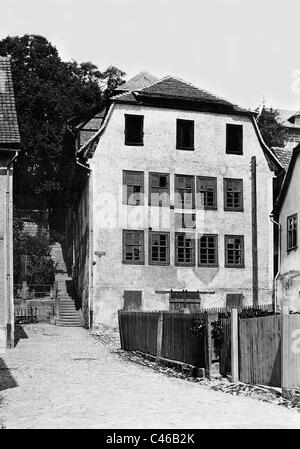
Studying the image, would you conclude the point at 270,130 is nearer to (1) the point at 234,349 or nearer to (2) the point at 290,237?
(2) the point at 290,237

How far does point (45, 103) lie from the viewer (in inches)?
2212

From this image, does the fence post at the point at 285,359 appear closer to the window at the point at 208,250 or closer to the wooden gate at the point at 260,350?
the wooden gate at the point at 260,350

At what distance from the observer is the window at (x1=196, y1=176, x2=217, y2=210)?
122 feet

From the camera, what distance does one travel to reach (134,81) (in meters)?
50.0

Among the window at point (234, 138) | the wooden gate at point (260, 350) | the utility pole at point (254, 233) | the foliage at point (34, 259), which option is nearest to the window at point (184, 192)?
the window at point (234, 138)

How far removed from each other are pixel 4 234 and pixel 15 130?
3.72 metres

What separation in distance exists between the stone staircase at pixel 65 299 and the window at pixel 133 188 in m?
6.13

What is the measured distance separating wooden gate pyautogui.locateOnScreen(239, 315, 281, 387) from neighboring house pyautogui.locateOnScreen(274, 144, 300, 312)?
48.8ft

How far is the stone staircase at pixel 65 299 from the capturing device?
36750 mm

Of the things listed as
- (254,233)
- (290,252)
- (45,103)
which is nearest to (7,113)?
(290,252)

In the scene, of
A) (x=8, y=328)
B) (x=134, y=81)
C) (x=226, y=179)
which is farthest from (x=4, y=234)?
(x=134, y=81)

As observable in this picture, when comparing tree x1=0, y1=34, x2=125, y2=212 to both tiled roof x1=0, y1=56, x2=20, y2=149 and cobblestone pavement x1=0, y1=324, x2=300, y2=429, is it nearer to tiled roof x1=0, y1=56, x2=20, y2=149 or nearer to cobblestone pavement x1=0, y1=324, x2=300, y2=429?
tiled roof x1=0, y1=56, x2=20, y2=149

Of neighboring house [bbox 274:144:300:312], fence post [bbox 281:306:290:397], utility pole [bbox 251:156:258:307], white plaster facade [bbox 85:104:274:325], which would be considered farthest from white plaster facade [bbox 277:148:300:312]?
fence post [bbox 281:306:290:397]

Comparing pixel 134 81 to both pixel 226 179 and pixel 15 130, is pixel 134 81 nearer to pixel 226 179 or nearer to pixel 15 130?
pixel 226 179
